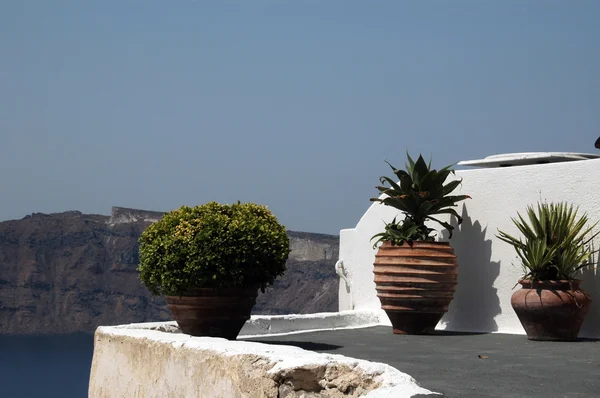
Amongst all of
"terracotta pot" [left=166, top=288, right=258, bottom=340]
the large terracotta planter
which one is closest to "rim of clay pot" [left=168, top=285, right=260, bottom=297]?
"terracotta pot" [left=166, top=288, right=258, bottom=340]

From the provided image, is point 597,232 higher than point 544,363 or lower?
higher

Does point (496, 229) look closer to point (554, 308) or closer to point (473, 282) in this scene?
point (473, 282)

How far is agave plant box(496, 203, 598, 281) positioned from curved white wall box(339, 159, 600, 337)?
1.23 feet

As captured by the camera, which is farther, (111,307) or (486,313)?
(111,307)

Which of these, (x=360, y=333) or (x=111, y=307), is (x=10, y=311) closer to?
(x=111, y=307)

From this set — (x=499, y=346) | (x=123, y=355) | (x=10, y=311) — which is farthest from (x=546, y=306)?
(x=10, y=311)

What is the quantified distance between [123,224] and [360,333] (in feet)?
164

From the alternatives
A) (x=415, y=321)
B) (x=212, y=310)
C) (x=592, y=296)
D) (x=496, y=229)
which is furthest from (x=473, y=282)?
(x=212, y=310)

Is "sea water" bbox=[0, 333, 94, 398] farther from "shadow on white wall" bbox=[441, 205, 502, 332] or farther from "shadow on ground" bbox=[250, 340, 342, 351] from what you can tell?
"shadow on white wall" bbox=[441, 205, 502, 332]

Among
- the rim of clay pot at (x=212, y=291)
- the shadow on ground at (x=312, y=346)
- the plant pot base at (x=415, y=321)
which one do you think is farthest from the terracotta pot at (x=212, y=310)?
the plant pot base at (x=415, y=321)

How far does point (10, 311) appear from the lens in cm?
5906

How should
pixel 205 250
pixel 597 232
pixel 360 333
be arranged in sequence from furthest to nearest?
pixel 360 333 < pixel 597 232 < pixel 205 250

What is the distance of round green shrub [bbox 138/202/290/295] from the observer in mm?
7270

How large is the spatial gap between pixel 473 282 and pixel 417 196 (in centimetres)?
139
